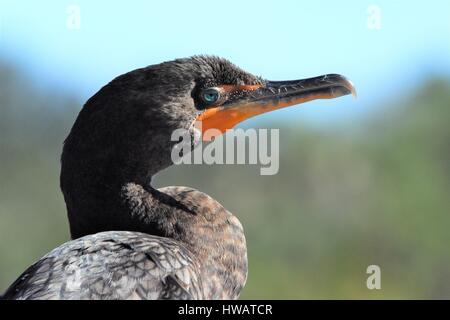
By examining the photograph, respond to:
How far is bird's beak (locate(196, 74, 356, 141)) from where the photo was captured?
682 centimetres

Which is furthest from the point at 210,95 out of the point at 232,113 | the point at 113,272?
the point at 113,272

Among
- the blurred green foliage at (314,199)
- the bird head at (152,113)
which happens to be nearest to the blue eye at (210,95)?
the bird head at (152,113)

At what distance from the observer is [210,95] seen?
21.8ft

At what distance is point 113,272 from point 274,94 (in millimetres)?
1956

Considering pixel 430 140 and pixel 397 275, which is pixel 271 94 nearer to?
pixel 397 275

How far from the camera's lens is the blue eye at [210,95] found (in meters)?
6.61

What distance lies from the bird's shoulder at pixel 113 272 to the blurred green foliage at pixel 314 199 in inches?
641

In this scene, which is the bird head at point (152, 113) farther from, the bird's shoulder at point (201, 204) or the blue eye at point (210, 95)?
the bird's shoulder at point (201, 204)

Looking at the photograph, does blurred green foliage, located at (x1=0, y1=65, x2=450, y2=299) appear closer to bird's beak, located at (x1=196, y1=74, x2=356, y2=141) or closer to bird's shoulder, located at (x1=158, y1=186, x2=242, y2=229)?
bird's beak, located at (x1=196, y1=74, x2=356, y2=141)

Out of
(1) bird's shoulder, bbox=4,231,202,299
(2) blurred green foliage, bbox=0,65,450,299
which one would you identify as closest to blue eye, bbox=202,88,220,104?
(1) bird's shoulder, bbox=4,231,202,299

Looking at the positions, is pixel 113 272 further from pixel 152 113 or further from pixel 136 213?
pixel 152 113

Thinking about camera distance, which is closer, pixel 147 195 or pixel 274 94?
pixel 147 195

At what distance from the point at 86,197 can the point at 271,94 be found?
5.01 ft

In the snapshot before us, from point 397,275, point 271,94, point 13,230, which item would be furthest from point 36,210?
point 271,94
